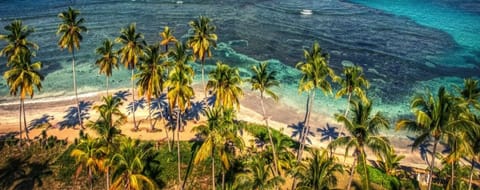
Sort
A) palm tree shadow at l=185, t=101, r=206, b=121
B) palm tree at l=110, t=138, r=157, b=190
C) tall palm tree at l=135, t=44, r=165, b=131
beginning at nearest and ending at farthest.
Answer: palm tree at l=110, t=138, r=157, b=190, tall palm tree at l=135, t=44, r=165, b=131, palm tree shadow at l=185, t=101, r=206, b=121

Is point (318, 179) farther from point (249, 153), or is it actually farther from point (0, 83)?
point (0, 83)

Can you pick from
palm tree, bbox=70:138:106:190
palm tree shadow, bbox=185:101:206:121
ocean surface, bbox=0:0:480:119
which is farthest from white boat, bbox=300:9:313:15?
palm tree, bbox=70:138:106:190

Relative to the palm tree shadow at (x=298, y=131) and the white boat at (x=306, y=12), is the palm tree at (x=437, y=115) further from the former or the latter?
the white boat at (x=306, y=12)

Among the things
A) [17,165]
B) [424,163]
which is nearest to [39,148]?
[17,165]

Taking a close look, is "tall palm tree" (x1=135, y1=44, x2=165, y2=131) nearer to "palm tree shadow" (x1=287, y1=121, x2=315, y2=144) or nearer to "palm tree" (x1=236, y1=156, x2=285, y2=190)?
"palm tree" (x1=236, y1=156, x2=285, y2=190)

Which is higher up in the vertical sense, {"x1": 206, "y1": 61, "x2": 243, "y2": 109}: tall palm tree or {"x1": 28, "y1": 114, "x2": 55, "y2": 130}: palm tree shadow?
{"x1": 206, "y1": 61, "x2": 243, "y2": 109}: tall palm tree

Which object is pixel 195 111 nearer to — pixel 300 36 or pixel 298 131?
pixel 298 131

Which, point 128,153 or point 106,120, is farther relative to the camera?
point 106,120
